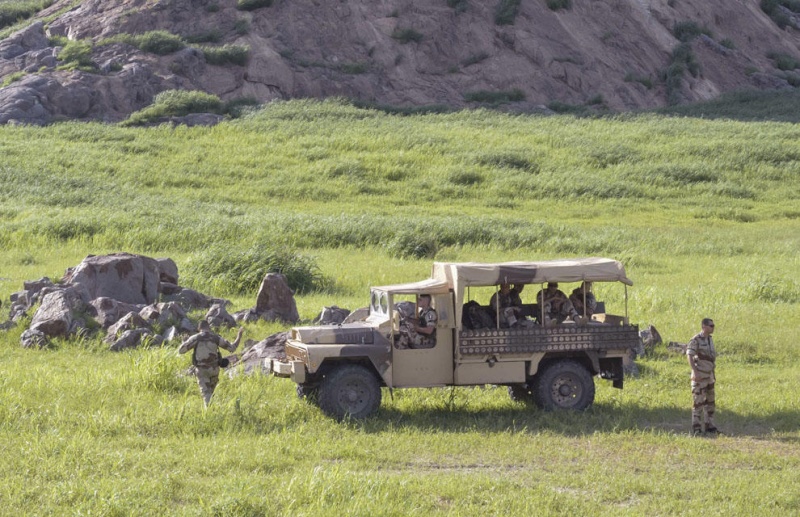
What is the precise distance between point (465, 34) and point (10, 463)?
51.3m

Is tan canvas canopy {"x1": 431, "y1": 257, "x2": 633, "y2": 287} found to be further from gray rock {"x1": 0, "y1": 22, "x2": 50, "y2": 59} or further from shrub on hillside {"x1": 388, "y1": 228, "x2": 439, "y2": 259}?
gray rock {"x1": 0, "y1": 22, "x2": 50, "y2": 59}

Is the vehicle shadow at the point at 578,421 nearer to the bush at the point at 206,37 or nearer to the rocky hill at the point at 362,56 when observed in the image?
the rocky hill at the point at 362,56

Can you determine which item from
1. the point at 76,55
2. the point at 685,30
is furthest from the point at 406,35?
the point at 685,30

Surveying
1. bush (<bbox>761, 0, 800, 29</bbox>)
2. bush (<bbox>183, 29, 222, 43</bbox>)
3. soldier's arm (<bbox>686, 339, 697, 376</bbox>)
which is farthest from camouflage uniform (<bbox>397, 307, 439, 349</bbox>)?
bush (<bbox>761, 0, 800, 29</bbox>)

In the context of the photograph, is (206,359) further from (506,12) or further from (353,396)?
(506,12)

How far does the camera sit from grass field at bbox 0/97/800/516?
9.30 meters

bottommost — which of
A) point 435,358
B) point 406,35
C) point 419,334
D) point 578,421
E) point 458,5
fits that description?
point 578,421

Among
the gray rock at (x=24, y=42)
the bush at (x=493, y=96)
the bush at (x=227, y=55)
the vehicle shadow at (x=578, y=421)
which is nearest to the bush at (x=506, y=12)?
the bush at (x=493, y=96)

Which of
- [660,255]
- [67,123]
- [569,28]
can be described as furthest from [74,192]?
[569,28]

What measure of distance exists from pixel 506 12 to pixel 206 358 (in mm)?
50108

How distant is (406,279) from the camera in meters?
22.4

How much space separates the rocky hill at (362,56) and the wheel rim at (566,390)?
3951cm

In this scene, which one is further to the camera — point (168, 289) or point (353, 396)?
point (168, 289)

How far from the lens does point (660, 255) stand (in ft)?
91.5
